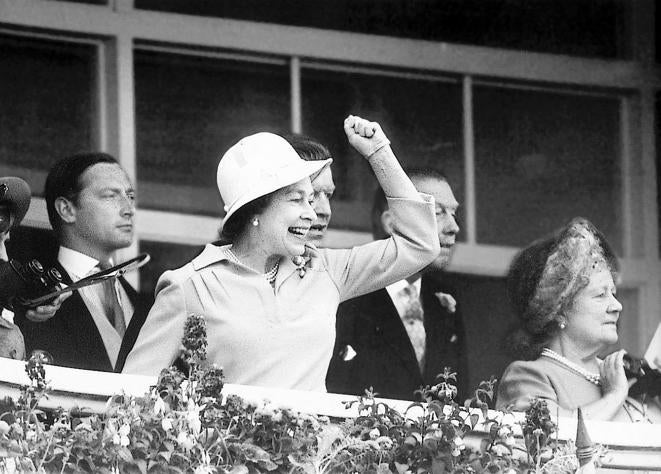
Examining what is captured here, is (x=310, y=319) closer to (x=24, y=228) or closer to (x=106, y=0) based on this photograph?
(x=24, y=228)

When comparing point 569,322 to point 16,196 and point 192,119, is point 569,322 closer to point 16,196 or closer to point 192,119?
point 16,196

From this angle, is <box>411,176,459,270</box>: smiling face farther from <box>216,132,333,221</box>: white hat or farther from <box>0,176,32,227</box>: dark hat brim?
<box>0,176,32,227</box>: dark hat brim

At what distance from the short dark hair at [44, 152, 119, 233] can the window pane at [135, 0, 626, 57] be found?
207 cm

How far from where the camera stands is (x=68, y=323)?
8.59 metres

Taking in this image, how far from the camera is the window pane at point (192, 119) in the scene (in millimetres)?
10703

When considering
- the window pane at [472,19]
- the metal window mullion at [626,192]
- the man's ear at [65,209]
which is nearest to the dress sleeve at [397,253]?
the man's ear at [65,209]

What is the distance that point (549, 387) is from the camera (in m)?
8.50

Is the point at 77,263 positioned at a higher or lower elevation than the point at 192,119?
lower

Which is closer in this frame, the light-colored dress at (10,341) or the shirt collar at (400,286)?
the light-colored dress at (10,341)

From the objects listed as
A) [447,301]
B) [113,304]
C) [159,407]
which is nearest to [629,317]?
[447,301]

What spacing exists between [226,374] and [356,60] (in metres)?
3.77

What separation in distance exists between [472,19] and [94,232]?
10.9 feet

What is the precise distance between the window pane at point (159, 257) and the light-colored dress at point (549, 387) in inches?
92.7

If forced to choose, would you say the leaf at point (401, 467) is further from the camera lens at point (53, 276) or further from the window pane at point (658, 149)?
the window pane at point (658, 149)
